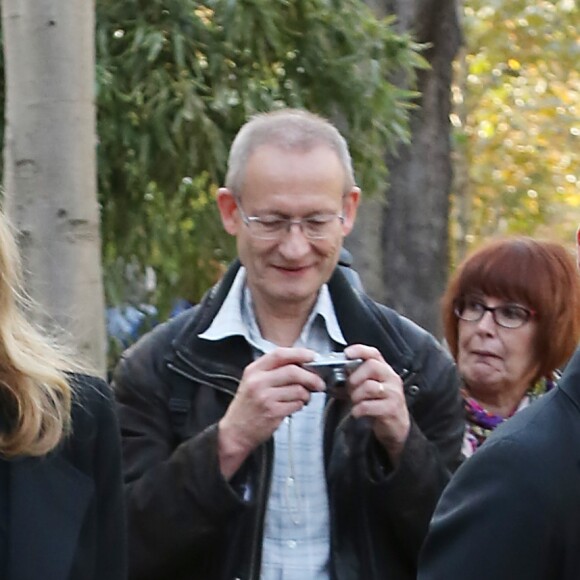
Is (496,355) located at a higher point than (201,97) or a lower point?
lower

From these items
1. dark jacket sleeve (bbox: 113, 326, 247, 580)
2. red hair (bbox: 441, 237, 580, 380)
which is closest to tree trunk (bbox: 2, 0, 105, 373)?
dark jacket sleeve (bbox: 113, 326, 247, 580)

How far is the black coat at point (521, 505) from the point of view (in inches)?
82.0

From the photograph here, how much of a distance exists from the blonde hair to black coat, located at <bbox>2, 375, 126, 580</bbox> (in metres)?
0.04

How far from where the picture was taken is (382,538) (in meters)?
3.39

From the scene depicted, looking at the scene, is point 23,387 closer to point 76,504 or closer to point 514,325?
point 76,504

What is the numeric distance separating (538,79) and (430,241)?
486 inches

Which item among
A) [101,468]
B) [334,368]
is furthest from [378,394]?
[101,468]

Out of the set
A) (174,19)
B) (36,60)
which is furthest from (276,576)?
(174,19)

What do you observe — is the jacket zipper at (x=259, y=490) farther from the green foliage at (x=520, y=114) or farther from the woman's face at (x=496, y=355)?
the green foliage at (x=520, y=114)

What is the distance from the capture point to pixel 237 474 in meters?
3.36

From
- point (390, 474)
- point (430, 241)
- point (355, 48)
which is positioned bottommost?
point (430, 241)

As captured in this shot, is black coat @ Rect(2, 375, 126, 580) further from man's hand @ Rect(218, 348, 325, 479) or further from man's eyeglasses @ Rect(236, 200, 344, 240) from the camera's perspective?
man's eyeglasses @ Rect(236, 200, 344, 240)

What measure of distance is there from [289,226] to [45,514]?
1.00m

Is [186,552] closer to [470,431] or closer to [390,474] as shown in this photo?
[390,474]
